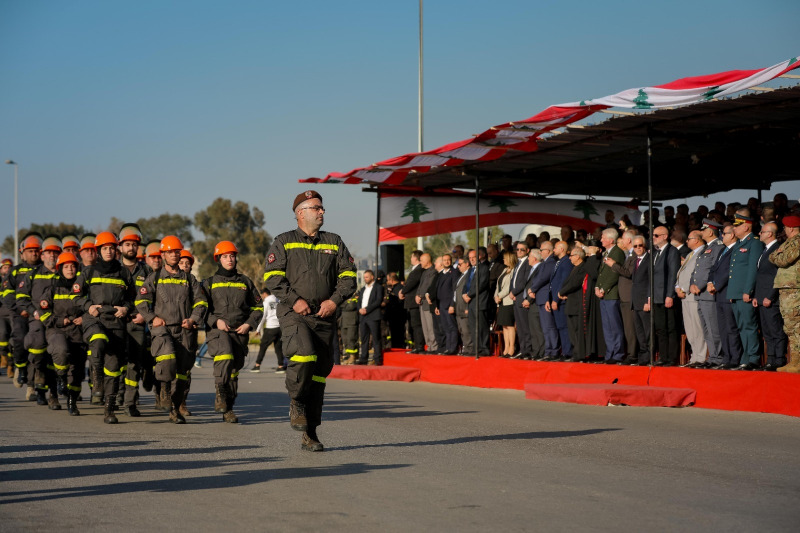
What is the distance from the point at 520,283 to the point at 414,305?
169 inches

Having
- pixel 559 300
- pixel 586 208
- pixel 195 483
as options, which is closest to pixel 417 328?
pixel 586 208

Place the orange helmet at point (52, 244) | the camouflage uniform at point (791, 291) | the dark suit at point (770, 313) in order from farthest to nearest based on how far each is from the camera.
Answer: the orange helmet at point (52, 244)
the dark suit at point (770, 313)
the camouflage uniform at point (791, 291)

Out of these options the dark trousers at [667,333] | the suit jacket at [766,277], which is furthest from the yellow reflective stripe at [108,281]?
the suit jacket at [766,277]

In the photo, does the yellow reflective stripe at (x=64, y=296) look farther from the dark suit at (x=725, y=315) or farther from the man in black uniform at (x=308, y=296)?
the dark suit at (x=725, y=315)

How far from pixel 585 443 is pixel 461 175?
1147 cm

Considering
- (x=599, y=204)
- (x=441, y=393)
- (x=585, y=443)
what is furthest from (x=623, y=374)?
(x=599, y=204)

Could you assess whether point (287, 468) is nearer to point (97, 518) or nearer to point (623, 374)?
point (97, 518)

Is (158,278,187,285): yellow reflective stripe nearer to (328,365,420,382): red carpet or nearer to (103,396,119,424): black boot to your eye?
(103,396,119,424): black boot

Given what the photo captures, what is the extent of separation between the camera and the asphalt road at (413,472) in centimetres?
620

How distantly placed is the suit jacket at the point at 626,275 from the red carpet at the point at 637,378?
1178 millimetres

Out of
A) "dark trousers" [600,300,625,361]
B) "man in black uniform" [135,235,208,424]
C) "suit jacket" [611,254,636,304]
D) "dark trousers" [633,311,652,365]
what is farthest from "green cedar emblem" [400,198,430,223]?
"man in black uniform" [135,235,208,424]

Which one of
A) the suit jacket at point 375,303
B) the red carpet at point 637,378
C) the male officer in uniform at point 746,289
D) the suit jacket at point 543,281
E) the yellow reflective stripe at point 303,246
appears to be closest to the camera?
the yellow reflective stripe at point 303,246

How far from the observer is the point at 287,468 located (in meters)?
8.30

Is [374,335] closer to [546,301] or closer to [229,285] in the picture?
[546,301]
